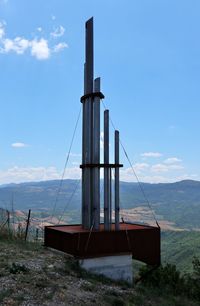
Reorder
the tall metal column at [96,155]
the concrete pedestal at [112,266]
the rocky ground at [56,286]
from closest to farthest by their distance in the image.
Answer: the rocky ground at [56,286]
the concrete pedestal at [112,266]
the tall metal column at [96,155]

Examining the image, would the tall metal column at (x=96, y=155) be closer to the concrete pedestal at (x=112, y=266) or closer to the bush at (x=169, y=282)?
the concrete pedestal at (x=112, y=266)

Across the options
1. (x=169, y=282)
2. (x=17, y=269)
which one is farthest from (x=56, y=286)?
(x=169, y=282)

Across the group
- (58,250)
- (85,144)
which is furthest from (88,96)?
(58,250)

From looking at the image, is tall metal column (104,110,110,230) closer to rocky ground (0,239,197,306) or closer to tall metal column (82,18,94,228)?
tall metal column (82,18,94,228)

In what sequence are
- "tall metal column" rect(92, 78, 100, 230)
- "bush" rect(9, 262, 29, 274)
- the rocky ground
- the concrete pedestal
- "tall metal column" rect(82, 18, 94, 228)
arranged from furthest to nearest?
"tall metal column" rect(82, 18, 94, 228), "tall metal column" rect(92, 78, 100, 230), the concrete pedestal, "bush" rect(9, 262, 29, 274), the rocky ground

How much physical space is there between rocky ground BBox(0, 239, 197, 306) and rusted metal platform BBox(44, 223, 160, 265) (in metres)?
0.35

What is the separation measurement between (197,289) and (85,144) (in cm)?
513

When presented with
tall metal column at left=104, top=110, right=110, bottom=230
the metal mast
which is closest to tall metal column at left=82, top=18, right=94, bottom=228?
the metal mast

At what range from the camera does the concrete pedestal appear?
8992 mm

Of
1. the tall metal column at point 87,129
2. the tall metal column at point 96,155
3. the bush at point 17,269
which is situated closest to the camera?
the bush at point 17,269

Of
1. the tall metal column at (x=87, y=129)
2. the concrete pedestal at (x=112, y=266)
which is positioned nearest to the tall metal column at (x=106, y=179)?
the tall metal column at (x=87, y=129)

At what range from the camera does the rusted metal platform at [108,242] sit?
9.00 m

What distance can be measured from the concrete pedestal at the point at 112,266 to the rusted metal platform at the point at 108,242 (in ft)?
0.38

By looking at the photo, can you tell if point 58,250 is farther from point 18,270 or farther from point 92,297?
point 92,297
